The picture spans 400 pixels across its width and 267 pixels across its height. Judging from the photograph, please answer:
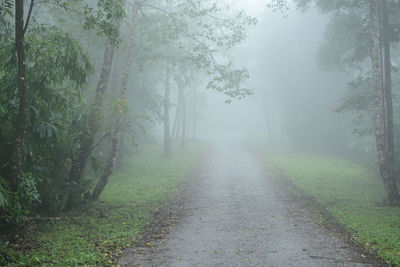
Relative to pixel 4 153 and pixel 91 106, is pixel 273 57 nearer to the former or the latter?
pixel 91 106

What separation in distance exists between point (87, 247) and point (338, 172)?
17.2 metres

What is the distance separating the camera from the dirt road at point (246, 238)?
664cm

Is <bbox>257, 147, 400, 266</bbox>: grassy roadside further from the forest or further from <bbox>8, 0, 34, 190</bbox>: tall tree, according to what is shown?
<bbox>8, 0, 34, 190</bbox>: tall tree

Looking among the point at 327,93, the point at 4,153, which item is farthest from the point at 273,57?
the point at 4,153

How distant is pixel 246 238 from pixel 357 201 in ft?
21.0

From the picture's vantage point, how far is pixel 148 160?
25328 millimetres

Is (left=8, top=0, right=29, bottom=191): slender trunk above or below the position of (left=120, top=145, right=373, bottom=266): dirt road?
above

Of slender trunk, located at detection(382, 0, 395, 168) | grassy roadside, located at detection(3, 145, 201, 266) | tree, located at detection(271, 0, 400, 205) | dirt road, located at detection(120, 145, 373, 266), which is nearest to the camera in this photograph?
grassy roadside, located at detection(3, 145, 201, 266)

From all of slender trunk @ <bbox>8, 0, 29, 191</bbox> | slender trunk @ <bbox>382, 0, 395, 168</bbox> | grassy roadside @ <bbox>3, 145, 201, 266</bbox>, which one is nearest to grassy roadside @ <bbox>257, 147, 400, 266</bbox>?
slender trunk @ <bbox>382, 0, 395, 168</bbox>

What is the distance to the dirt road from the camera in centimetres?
664

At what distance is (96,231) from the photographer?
8305 mm

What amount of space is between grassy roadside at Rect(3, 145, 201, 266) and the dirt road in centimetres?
73

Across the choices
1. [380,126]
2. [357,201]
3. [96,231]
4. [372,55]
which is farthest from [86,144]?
[372,55]

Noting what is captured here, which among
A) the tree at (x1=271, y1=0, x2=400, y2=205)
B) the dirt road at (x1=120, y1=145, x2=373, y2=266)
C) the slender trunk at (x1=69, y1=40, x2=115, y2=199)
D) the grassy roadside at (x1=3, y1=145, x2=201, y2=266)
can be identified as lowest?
the dirt road at (x1=120, y1=145, x2=373, y2=266)
